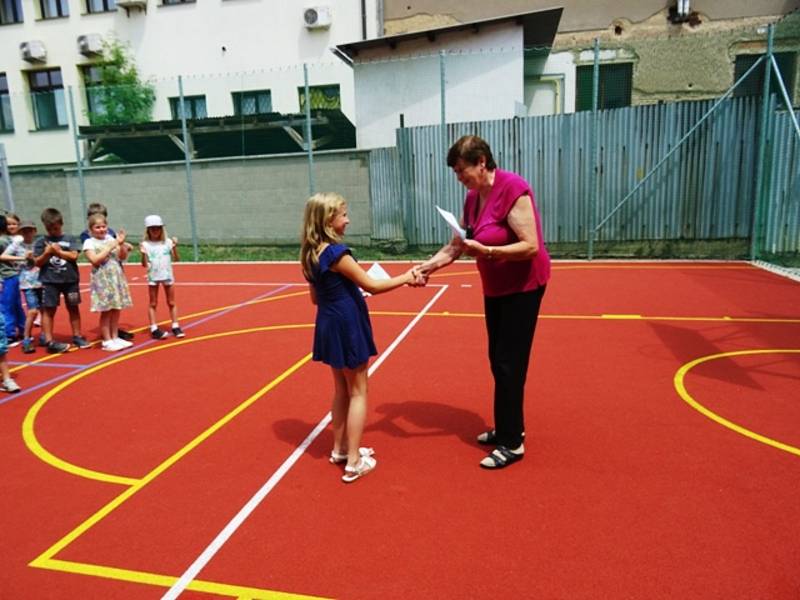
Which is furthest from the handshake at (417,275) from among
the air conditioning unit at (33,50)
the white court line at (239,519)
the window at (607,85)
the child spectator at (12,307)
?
the air conditioning unit at (33,50)

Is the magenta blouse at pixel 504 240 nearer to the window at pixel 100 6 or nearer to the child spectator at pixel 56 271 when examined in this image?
the child spectator at pixel 56 271

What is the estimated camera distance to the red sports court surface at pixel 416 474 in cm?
293

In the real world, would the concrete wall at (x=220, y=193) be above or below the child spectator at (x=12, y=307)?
above

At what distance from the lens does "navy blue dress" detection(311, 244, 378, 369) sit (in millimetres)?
3680

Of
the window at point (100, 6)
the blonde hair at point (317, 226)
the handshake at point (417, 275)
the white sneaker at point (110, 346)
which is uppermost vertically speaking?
the window at point (100, 6)

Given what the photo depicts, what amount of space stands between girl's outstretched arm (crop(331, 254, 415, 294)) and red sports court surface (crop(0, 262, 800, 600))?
1245mm

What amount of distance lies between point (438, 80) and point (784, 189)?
8312 mm

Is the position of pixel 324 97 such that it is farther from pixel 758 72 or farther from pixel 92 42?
pixel 758 72

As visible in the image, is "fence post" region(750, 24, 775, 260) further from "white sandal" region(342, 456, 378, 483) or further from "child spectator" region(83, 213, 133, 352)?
"child spectator" region(83, 213, 133, 352)

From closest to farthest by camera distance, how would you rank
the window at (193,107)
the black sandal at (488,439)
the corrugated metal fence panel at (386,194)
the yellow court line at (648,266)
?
the black sandal at (488,439) → the yellow court line at (648,266) → the corrugated metal fence panel at (386,194) → the window at (193,107)

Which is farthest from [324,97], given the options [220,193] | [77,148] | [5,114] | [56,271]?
[56,271]

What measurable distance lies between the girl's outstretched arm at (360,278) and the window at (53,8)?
85.1 feet

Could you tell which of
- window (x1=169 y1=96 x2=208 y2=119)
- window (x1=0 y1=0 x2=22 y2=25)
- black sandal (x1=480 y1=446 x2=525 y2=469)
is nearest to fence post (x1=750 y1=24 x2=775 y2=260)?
black sandal (x1=480 y1=446 x2=525 y2=469)

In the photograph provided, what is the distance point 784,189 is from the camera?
11.3m
